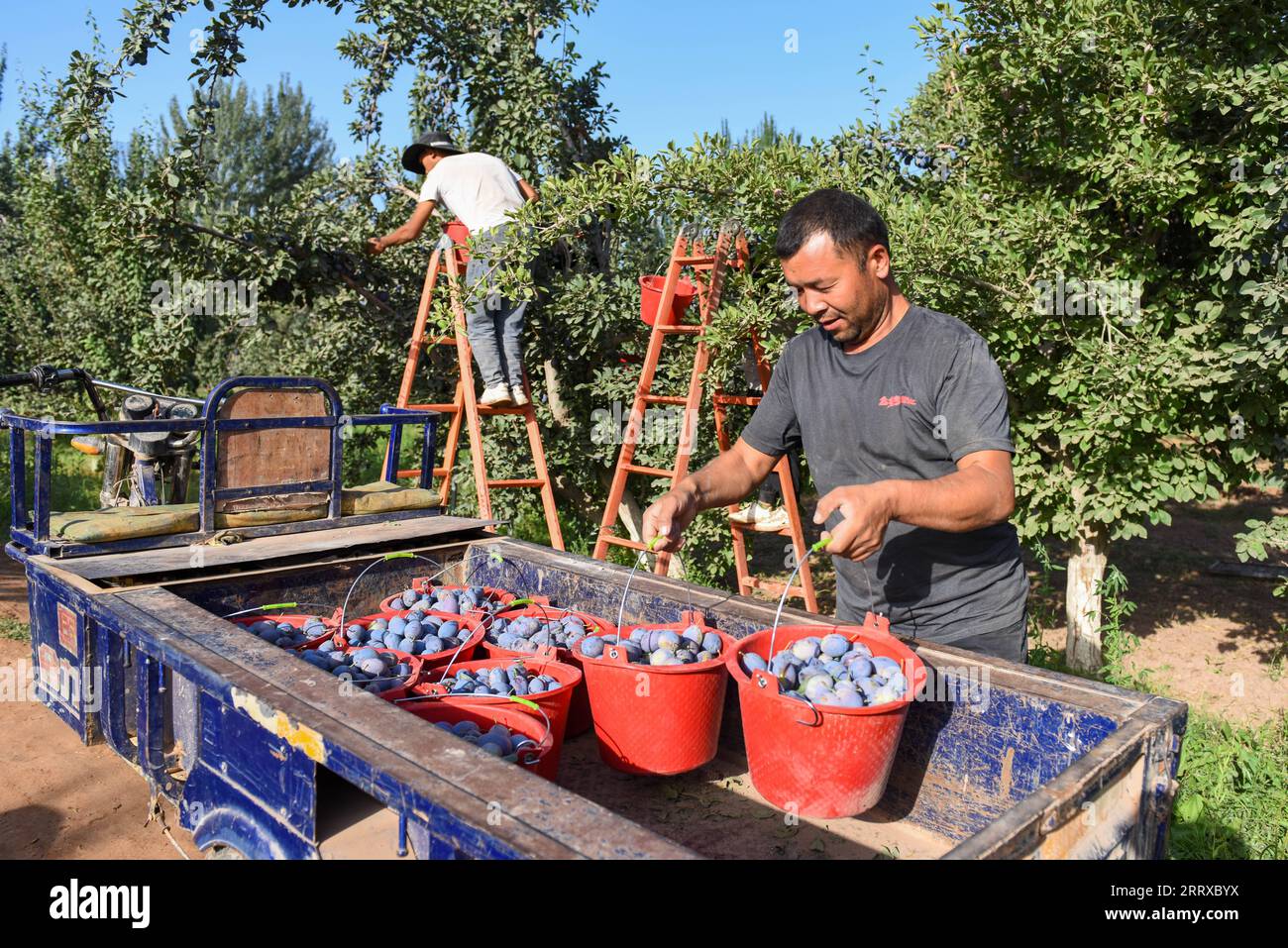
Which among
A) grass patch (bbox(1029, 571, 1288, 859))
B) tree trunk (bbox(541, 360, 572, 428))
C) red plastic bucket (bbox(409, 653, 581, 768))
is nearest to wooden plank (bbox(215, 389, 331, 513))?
red plastic bucket (bbox(409, 653, 581, 768))

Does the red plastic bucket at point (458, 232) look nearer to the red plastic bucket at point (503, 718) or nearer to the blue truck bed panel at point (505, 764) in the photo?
the blue truck bed panel at point (505, 764)

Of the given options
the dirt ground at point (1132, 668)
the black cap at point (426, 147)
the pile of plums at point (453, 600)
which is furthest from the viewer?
the black cap at point (426, 147)

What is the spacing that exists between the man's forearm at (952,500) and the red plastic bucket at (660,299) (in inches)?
136

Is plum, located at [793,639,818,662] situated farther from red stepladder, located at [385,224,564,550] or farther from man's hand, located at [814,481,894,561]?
red stepladder, located at [385,224,564,550]

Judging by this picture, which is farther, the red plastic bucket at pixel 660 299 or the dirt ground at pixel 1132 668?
the red plastic bucket at pixel 660 299

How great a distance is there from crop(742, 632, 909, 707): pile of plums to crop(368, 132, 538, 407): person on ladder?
11.8ft

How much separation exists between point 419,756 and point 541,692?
0.75 metres

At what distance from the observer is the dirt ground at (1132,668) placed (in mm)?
3717

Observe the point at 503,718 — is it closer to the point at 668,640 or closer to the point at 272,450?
the point at 668,640

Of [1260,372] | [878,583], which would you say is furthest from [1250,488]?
[878,583]

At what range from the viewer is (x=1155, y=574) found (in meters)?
7.77

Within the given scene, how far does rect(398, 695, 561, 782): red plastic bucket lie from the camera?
2273mm

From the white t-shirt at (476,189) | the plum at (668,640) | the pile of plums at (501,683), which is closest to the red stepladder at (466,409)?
the white t-shirt at (476,189)

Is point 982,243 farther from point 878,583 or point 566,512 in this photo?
point 566,512
